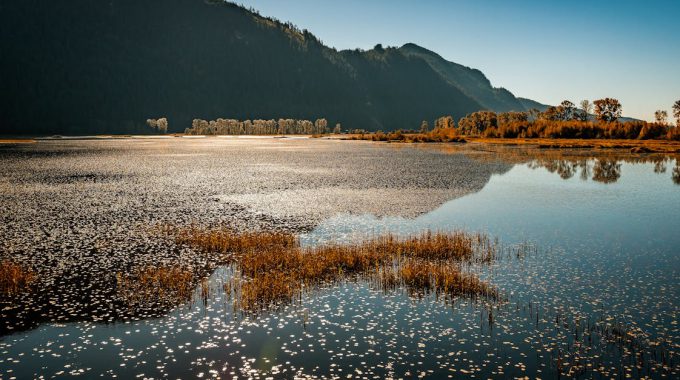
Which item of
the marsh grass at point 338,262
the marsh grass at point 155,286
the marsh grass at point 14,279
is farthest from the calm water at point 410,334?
the marsh grass at point 14,279

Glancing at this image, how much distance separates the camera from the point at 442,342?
50.4 feet

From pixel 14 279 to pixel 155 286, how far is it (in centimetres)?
591

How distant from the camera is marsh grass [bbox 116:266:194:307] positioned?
1917 cm

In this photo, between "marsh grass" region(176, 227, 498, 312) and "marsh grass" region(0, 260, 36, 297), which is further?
"marsh grass" region(176, 227, 498, 312)

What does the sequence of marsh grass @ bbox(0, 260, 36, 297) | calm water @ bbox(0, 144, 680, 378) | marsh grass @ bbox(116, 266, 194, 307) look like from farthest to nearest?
marsh grass @ bbox(0, 260, 36, 297) < marsh grass @ bbox(116, 266, 194, 307) < calm water @ bbox(0, 144, 680, 378)

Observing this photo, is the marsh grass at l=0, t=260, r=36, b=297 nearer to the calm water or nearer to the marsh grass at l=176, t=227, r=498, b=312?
the calm water

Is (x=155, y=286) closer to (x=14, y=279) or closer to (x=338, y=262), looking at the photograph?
(x=14, y=279)

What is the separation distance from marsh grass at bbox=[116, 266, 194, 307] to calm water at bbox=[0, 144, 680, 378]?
108 cm

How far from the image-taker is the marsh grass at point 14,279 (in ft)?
65.4

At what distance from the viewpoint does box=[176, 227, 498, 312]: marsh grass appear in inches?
795

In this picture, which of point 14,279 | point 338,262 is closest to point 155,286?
point 14,279

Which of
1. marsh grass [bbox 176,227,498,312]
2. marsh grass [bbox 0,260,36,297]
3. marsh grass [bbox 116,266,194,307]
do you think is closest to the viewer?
marsh grass [bbox 116,266,194,307]

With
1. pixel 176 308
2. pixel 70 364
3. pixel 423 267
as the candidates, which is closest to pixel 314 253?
pixel 423 267

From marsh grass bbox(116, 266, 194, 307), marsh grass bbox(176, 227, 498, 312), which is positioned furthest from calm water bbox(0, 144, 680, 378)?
marsh grass bbox(116, 266, 194, 307)
